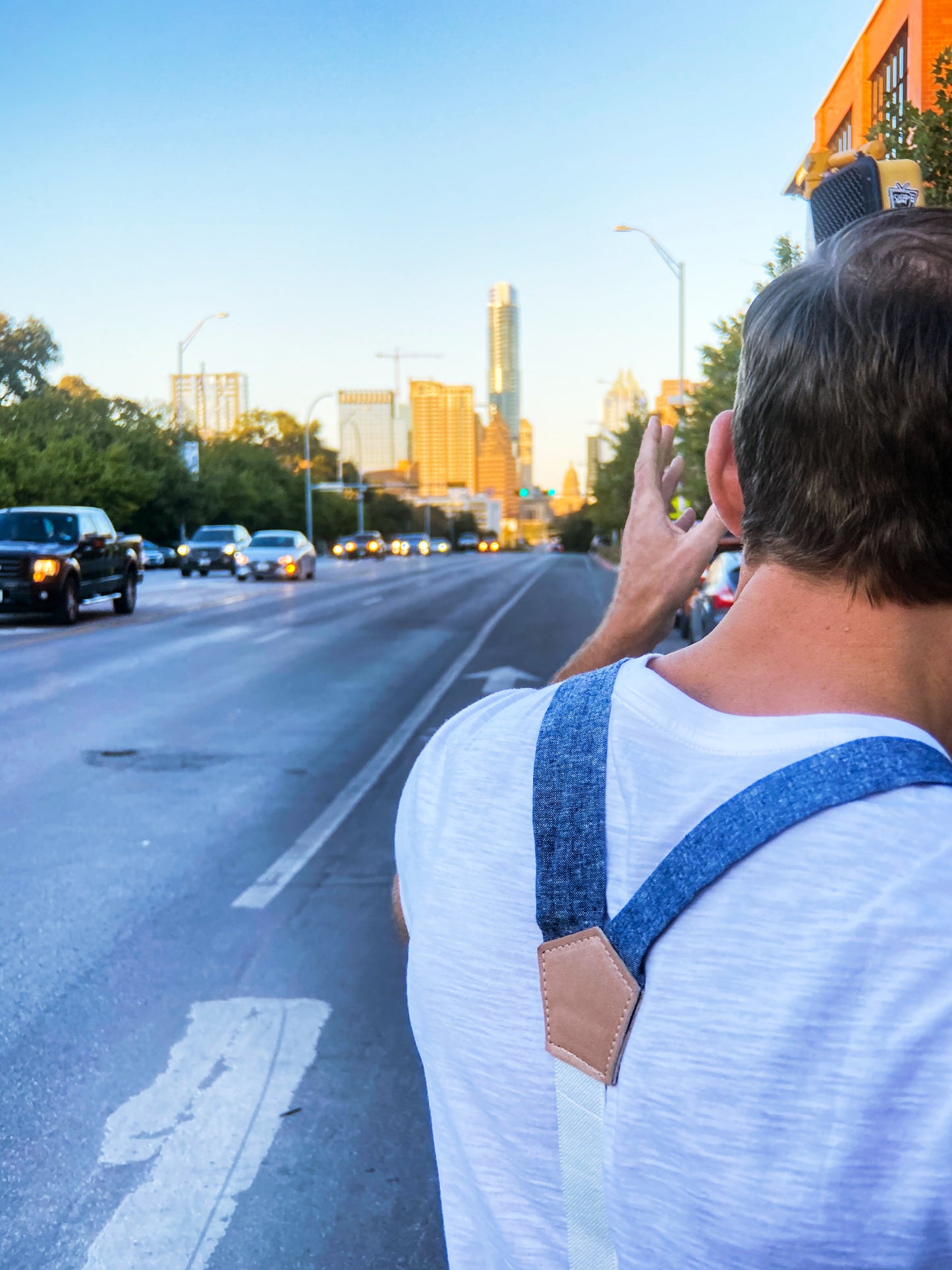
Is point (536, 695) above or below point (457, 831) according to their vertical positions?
above

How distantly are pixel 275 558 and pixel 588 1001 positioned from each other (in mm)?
38198

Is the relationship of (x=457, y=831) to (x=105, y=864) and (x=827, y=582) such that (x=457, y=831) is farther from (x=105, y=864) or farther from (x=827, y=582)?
(x=105, y=864)

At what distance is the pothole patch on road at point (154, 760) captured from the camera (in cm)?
895

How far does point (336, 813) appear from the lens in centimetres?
766

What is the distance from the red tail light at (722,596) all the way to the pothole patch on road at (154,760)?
289 inches

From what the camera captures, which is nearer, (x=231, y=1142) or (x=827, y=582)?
(x=827, y=582)

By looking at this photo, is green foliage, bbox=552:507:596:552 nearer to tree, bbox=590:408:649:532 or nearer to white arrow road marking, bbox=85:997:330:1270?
tree, bbox=590:408:649:532

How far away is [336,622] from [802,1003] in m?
20.5

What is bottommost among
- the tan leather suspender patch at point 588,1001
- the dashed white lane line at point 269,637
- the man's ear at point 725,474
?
the dashed white lane line at point 269,637

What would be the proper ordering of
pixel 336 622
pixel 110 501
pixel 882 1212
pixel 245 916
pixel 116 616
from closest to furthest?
pixel 882 1212 < pixel 245 916 < pixel 336 622 < pixel 116 616 < pixel 110 501

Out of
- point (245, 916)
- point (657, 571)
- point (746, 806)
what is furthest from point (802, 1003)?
point (245, 916)

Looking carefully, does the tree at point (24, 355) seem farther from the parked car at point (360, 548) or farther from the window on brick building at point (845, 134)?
the parked car at point (360, 548)

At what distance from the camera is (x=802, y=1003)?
90 cm

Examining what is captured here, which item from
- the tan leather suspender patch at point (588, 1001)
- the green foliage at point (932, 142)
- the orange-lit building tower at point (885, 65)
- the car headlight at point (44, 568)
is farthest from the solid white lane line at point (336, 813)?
the orange-lit building tower at point (885, 65)
